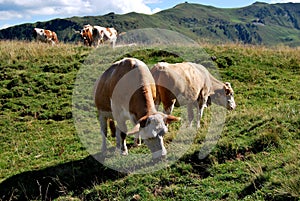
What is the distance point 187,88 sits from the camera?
1046 cm

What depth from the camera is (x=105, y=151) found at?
8.84m

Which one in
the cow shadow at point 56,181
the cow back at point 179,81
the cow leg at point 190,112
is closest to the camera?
the cow shadow at point 56,181

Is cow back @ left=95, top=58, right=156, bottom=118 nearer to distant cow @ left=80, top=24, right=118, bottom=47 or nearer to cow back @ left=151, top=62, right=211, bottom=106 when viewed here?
cow back @ left=151, top=62, right=211, bottom=106

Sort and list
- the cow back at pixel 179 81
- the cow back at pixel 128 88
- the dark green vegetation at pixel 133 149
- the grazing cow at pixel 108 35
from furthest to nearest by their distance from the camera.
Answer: the grazing cow at pixel 108 35, the cow back at pixel 179 81, the cow back at pixel 128 88, the dark green vegetation at pixel 133 149

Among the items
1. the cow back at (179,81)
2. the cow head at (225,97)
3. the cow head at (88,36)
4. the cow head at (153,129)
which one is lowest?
the cow head at (225,97)

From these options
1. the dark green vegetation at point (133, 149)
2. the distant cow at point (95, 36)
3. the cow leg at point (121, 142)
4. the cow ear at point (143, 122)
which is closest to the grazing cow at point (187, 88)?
the dark green vegetation at point (133, 149)

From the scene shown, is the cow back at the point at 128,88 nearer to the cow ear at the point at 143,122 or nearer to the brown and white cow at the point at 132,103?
the brown and white cow at the point at 132,103

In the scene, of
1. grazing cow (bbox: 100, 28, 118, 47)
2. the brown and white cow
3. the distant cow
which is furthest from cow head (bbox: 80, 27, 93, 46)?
the brown and white cow

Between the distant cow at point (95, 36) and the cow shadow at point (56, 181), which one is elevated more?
the distant cow at point (95, 36)

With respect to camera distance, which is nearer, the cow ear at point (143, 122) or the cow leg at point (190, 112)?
the cow ear at point (143, 122)

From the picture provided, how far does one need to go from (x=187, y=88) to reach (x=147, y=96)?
3.39 m

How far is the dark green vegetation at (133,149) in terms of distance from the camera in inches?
248

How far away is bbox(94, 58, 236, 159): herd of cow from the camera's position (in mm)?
6777

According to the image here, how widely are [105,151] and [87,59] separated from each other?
9956 mm
